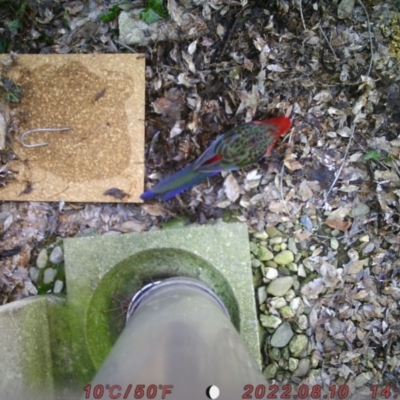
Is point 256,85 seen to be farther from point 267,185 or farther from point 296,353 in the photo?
point 296,353

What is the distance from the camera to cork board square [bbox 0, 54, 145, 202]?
221cm

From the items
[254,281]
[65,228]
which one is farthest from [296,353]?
[65,228]

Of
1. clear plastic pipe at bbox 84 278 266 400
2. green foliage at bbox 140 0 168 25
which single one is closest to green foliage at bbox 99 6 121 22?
green foliage at bbox 140 0 168 25

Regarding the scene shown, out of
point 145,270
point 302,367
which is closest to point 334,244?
point 302,367

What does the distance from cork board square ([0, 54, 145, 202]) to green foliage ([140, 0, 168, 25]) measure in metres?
0.21

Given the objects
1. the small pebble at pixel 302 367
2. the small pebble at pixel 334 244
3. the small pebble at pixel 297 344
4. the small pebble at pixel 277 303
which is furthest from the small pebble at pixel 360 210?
the small pebble at pixel 302 367

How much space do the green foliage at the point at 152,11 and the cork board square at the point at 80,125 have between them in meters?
0.21

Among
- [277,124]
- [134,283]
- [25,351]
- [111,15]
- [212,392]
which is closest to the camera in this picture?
[212,392]

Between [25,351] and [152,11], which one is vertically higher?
[152,11]

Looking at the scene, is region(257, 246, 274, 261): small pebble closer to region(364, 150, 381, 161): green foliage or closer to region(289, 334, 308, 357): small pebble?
region(289, 334, 308, 357): small pebble

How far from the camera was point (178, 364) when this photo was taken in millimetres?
863

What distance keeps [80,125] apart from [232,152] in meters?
0.77

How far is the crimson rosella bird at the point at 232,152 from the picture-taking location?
6.98 feet

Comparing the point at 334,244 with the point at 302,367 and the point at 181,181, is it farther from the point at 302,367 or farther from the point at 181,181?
the point at 181,181
